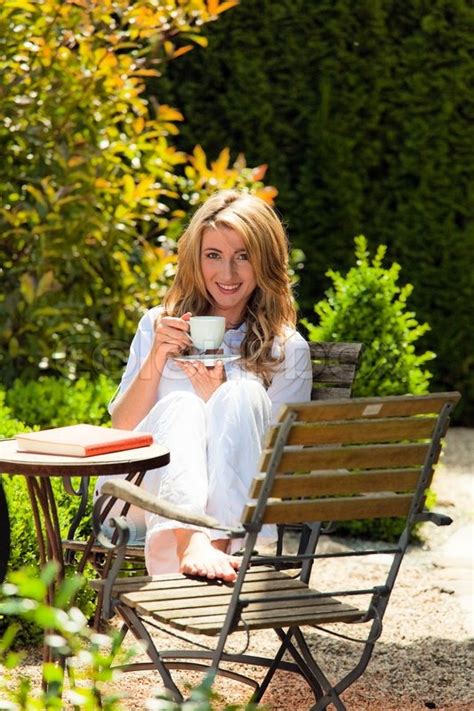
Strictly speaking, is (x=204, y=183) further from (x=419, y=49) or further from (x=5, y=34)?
(x=419, y=49)

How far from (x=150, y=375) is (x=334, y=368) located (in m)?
0.59

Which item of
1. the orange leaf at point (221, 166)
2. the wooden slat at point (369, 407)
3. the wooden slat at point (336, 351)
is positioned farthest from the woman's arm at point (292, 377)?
the orange leaf at point (221, 166)

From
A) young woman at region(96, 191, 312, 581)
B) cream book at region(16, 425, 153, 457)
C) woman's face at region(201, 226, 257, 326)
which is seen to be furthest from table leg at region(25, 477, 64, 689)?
woman's face at region(201, 226, 257, 326)

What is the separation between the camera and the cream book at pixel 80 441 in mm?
2846

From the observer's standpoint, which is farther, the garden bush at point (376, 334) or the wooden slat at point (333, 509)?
the garden bush at point (376, 334)

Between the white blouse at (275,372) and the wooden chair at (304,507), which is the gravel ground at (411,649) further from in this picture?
the white blouse at (275,372)

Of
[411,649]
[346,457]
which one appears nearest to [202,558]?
[346,457]

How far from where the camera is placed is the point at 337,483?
2.60m

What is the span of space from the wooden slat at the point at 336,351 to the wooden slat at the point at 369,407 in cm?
102

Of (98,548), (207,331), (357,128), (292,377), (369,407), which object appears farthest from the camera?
(357,128)

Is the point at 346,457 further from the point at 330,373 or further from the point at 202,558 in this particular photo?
the point at 330,373

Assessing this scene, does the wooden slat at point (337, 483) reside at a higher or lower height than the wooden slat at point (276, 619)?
higher

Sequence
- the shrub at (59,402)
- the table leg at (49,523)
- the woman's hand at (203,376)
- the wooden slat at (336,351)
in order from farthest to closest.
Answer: the shrub at (59,402) < the wooden slat at (336,351) < the woman's hand at (203,376) < the table leg at (49,523)

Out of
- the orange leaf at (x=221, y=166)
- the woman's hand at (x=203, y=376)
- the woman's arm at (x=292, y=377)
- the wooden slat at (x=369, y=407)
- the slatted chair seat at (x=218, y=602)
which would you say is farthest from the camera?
the orange leaf at (x=221, y=166)
